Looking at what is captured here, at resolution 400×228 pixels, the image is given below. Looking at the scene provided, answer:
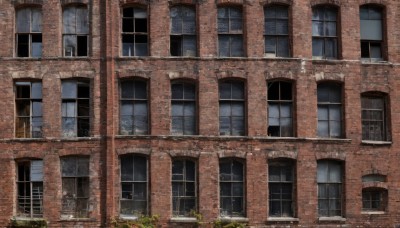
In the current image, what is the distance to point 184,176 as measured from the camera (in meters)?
30.9

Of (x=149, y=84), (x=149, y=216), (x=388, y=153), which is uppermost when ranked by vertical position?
(x=149, y=84)

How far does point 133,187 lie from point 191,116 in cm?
371

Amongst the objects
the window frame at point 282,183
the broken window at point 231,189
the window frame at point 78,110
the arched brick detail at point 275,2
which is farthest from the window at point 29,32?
the window frame at point 282,183

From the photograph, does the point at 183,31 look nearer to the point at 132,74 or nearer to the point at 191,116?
the point at 132,74

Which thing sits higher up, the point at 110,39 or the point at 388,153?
the point at 110,39

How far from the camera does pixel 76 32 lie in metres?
31.6

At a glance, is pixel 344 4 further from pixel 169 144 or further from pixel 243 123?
pixel 169 144

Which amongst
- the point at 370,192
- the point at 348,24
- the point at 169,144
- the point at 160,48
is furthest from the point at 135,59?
the point at 370,192

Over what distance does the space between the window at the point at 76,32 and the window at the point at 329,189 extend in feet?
35.6

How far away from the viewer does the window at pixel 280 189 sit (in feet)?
103

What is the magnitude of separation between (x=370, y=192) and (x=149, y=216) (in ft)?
30.4

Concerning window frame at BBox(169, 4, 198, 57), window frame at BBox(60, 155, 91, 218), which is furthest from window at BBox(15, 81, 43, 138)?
window frame at BBox(169, 4, 198, 57)

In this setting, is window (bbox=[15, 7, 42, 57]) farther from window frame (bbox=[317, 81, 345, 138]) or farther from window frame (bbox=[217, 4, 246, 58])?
window frame (bbox=[317, 81, 345, 138])

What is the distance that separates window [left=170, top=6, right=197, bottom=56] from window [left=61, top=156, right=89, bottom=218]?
5.88 metres
